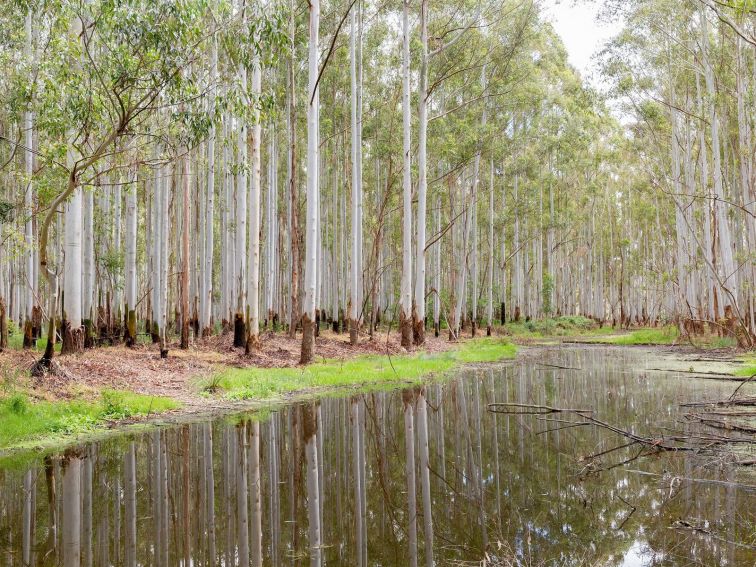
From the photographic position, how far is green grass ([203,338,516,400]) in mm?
9953

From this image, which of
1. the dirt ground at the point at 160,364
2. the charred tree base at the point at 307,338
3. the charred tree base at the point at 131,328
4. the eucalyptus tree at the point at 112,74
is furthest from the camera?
the charred tree base at the point at 131,328

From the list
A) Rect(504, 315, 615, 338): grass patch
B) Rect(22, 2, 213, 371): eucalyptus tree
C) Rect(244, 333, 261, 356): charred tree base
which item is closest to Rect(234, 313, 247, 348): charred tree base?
Rect(244, 333, 261, 356): charred tree base

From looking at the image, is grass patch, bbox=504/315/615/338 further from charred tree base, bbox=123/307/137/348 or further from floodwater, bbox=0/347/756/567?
floodwater, bbox=0/347/756/567

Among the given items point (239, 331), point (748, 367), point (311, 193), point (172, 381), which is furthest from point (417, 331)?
point (172, 381)

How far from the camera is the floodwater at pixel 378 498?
131 inches

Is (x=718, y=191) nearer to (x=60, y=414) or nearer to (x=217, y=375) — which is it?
(x=217, y=375)

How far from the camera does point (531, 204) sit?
35688 millimetres

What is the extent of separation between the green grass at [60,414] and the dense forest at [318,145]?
1.47 meters

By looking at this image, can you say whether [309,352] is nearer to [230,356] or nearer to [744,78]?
[230,356]

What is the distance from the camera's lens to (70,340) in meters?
11.5

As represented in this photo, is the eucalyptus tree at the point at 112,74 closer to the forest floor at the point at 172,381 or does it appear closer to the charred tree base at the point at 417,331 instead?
the forest floor at the point at 172,381

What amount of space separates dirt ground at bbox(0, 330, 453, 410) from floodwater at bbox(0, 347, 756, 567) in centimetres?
246

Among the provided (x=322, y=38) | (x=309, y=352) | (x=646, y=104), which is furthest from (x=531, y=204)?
(x=309, y=352)

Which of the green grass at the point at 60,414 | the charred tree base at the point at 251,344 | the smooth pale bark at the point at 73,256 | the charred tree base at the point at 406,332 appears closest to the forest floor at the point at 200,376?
the green grass at the point at 60,414
